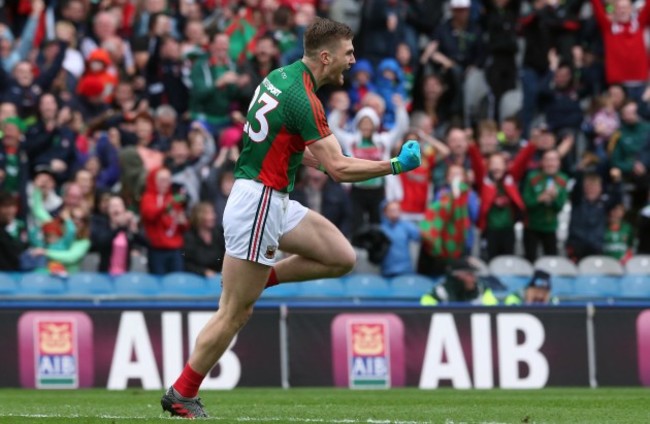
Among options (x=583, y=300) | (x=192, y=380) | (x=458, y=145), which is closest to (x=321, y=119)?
(x=192, y=380)

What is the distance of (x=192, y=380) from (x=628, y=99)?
1102 cm

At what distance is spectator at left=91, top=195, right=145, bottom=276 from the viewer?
15977 mm

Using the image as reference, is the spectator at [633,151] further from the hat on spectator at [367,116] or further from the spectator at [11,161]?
the spectator at [11,161]

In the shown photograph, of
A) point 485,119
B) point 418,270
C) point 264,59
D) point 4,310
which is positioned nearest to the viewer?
point 4,310

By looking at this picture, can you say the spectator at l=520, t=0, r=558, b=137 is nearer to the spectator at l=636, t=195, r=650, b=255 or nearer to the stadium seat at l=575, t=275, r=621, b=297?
the spectator at l=636, t=195, r=650, b=255

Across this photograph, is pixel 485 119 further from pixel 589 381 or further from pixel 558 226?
pixel 589 381

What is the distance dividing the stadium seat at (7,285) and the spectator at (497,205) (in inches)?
218

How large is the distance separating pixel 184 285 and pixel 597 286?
4.68 metres

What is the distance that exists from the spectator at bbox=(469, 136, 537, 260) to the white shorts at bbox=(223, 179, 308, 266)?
8586mm

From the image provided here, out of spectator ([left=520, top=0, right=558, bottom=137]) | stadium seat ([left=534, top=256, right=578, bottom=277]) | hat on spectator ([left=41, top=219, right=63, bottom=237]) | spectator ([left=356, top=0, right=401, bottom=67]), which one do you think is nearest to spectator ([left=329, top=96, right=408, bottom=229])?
stadium seat ([left=534, top=256, right=578, bottom=277])

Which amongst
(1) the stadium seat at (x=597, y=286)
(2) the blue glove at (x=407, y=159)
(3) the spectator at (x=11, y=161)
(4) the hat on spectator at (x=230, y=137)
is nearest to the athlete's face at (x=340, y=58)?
(2) the blue glove at (x=407, y=159)

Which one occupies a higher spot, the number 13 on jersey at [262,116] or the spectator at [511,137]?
the spectator at [511,137]

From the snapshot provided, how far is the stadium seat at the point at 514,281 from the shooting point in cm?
1592

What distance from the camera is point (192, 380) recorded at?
879cm
